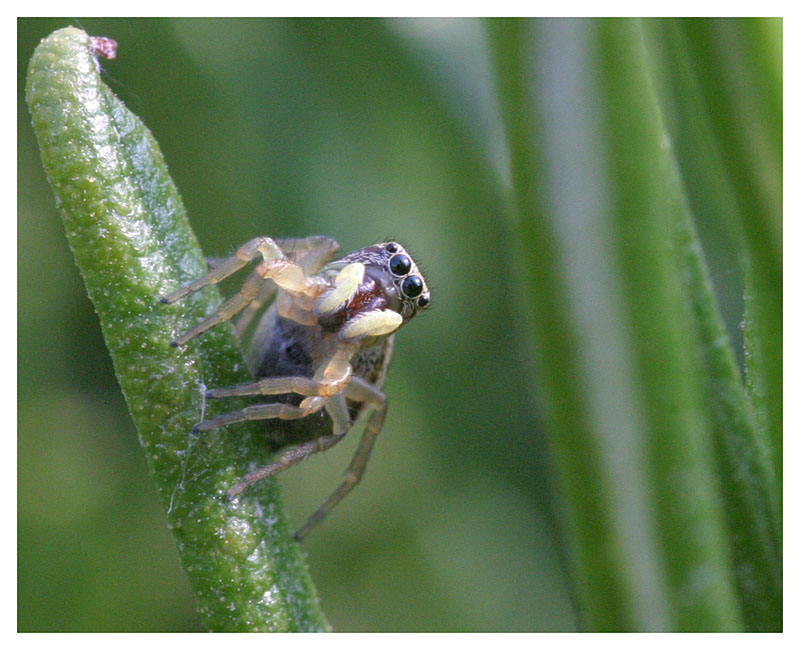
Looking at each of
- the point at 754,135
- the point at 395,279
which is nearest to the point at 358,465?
the point at 395,279

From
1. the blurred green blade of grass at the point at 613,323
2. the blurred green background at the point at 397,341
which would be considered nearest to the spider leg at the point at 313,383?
the blurred green blade of grass at the point at 613,323

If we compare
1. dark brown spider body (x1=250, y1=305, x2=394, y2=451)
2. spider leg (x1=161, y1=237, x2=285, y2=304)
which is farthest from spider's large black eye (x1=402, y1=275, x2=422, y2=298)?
spider leg (x1=161, y1=237, x2=285, y2=304)

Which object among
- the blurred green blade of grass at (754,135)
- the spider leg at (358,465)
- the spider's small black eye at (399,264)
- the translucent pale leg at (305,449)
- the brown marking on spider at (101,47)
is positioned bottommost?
the spider leg at (358,465)

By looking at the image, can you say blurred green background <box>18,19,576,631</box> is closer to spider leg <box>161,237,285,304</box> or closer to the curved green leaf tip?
spider leg <box>161,237,285,304</box>

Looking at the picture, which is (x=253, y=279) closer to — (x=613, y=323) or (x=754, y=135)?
(x=613, y=323)

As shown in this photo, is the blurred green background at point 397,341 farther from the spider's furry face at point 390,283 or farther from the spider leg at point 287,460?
the spider leg at point 287,460

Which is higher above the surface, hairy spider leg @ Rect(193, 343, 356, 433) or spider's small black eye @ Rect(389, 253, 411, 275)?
spider's small black eye @ Rect(389, 253, 411, 275)
